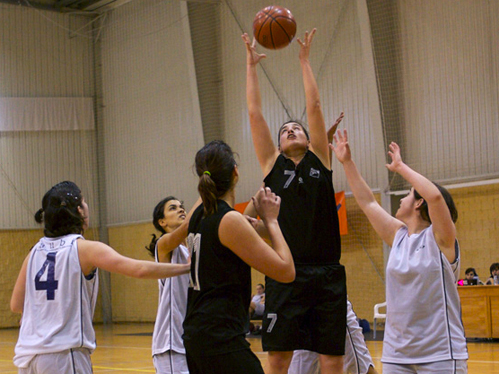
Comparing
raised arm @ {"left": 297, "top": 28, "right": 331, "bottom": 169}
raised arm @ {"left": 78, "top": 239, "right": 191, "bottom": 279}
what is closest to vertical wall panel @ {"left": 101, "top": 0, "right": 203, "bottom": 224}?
raised arm @ {"left": 297, "top": 28, "right": 331, "bottom": 169}

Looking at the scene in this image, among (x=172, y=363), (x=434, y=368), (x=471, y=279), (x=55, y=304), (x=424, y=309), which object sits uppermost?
(x=55, y=304)

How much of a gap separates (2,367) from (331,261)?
731 centimetres

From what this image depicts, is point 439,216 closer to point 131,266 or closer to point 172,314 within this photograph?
point 131,266

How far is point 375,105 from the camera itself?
1401 cm

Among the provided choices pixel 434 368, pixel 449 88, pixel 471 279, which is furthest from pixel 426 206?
pixel 449 88

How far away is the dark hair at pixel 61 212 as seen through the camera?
11.1ft

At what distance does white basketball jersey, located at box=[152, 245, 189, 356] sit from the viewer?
14.9 ft

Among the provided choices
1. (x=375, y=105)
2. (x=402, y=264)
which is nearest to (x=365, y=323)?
(x=375, y=105)

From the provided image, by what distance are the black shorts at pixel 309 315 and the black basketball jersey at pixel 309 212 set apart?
0.10m

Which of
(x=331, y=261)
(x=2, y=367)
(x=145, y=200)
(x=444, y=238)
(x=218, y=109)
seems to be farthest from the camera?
(x=145, y=200)

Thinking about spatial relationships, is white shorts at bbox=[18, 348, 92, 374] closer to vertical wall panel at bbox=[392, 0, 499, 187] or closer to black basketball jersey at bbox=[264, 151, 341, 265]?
black basketball jersey at bbox=[264, 151, 341, 265]

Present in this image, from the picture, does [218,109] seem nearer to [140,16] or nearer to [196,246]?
[140,16]

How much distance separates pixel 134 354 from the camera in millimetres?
11289

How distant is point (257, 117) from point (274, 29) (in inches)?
51.8
